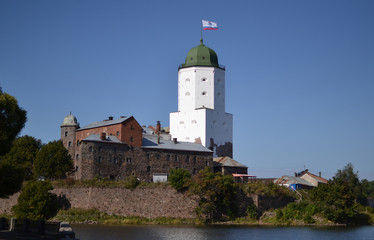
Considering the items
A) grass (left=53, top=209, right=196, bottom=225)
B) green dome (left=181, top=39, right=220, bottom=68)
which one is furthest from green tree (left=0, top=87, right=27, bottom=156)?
green dome (left=181, top=39, right=220, bottom=68)

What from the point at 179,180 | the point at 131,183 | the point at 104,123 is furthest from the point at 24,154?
the point at 179,180

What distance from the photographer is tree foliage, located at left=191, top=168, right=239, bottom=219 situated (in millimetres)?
49312

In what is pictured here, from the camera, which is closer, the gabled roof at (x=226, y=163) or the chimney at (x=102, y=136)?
the chimney at (x=102, y=136)

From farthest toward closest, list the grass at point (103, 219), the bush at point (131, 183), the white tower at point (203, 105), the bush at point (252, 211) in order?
the white tower at point (203, 105)
the bush at point (252, 211)
the bush at point (131, 183)
the grass at point (103, 219)

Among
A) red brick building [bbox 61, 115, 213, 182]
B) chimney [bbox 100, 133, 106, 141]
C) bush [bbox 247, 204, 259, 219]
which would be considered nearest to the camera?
bush [bbox 247, 204, 259, 219]

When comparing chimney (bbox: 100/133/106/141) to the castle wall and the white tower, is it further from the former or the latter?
the white tower

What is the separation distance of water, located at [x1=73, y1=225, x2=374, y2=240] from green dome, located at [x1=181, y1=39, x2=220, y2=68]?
27586 millimetres

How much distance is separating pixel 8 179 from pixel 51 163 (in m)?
29.1

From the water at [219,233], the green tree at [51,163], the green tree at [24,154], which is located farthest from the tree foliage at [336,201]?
the green tree at [24,154]

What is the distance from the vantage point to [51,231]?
22.1 metres

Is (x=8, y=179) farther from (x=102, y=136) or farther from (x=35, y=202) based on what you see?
(x=102, y=136)

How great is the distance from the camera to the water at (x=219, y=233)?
36.9 meters

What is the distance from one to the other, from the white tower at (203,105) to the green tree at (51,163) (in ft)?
58.2

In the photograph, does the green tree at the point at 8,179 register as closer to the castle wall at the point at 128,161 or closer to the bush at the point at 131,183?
the bush at the point at 131,183
